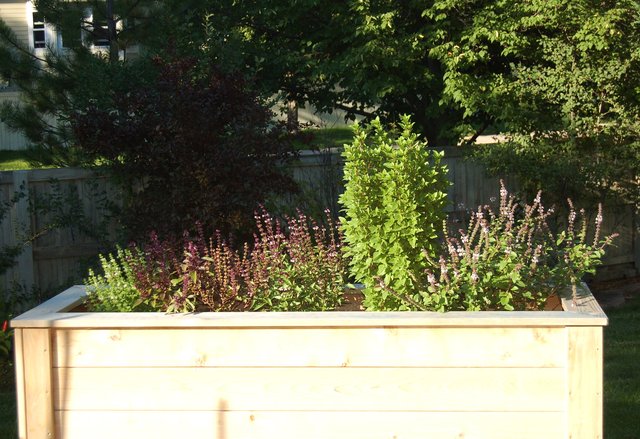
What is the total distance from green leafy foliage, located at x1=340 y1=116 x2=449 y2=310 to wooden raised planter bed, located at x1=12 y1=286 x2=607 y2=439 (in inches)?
16.0

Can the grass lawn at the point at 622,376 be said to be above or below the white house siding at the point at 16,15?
below

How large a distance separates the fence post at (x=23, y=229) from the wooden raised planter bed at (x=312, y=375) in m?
4.82

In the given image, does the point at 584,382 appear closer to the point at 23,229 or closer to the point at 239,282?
the point at 239,282

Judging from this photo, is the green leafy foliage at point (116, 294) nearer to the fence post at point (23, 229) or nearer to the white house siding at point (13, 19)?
the fence post at point (23, 229)

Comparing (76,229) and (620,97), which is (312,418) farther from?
(620,97)

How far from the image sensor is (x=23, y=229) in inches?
330

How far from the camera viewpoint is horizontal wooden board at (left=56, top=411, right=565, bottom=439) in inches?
142

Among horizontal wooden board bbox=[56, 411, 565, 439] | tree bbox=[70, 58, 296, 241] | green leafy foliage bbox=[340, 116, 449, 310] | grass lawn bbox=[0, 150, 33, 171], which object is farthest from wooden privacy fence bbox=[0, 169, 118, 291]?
grass lawn bbox=[0, 150, 33, 171]

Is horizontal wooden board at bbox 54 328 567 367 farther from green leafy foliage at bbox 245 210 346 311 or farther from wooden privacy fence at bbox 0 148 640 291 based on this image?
wooden privacy fence at bbox 0 148 640 291

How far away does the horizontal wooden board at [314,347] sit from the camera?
11.7 ft

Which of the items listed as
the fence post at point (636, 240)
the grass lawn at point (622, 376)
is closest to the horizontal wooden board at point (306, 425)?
the grass lawn at point (622, 376)

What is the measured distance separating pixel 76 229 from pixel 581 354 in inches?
245

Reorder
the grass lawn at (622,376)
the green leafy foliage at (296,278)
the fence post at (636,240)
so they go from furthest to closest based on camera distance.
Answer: the fence post at (636,240)
the grass lawn at (622,376)
the green leafy foliage at (296,278)

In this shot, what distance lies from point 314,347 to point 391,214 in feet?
2.39
